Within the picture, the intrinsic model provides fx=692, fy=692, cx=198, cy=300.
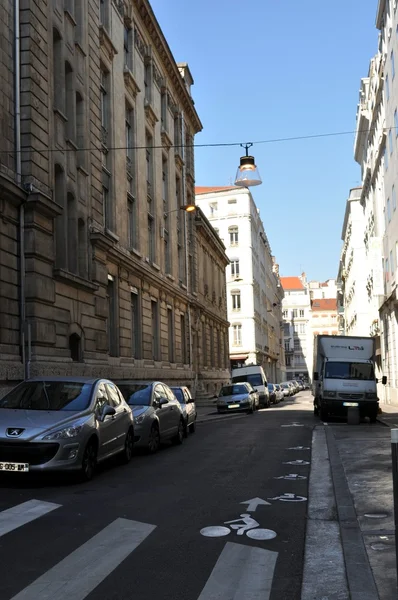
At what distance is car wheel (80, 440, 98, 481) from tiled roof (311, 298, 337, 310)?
146 m

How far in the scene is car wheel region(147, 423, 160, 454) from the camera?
14.5 meters

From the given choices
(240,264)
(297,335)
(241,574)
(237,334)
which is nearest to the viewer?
(241,574)

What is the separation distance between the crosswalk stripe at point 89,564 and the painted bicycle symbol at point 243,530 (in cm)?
61

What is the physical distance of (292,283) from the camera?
160625mm

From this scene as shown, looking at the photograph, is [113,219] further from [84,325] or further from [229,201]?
[229,201]

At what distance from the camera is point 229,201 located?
79.1 m

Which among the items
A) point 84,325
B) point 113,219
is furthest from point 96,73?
point 84,325

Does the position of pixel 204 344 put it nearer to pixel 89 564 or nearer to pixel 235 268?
pixel 235 268

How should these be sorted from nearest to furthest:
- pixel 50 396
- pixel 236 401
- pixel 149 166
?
pixel 50 396
pixel 236 401
pixel 149 166

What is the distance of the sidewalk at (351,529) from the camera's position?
16.8 ft

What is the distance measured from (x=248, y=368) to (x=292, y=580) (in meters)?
40.1

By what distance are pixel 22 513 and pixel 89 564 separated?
92.1 inches

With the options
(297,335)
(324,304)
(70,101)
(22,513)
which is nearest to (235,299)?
(70,101)

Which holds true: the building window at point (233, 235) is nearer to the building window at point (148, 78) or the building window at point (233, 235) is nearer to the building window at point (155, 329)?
the building window at point (148, 78)
